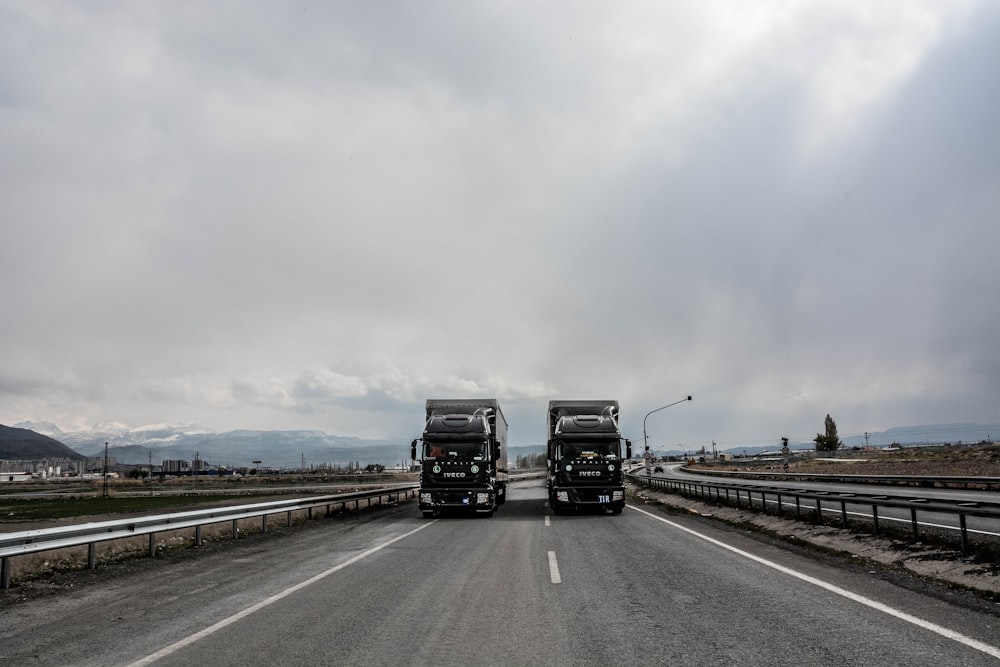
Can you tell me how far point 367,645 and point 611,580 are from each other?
466 centimetres

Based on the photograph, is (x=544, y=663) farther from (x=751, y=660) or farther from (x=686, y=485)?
(x=686, y=485)

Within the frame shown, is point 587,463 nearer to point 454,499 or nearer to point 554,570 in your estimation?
point 454,499

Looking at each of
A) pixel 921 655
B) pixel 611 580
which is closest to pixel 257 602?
pixel 611 580

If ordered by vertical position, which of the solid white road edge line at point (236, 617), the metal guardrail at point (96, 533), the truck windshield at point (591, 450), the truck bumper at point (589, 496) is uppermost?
the truck windshield at point (591, 450)

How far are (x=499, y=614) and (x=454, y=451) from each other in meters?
15.2

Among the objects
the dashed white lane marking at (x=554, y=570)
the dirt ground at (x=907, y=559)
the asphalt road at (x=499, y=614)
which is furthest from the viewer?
the dashed white lane marking at (x=554, y=570)

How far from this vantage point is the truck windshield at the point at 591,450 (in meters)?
23.4

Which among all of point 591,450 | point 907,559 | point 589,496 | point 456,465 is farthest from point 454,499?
point 907,559

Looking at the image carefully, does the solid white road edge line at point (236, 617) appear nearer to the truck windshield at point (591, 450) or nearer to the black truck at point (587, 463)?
the black truck at point (587, 463)

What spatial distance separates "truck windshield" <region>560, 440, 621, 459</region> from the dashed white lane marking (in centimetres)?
1105

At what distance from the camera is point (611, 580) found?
9430 millimetres

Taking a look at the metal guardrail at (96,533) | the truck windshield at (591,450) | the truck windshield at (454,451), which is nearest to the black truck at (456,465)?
the truck windshield at (454,451)

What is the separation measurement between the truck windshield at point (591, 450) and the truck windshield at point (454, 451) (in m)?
3.38

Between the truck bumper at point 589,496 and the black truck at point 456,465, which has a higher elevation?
the black truck at point 456,465
